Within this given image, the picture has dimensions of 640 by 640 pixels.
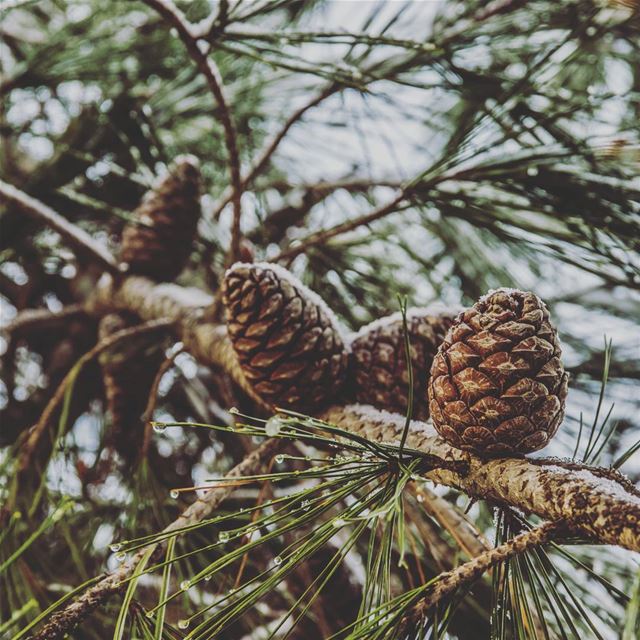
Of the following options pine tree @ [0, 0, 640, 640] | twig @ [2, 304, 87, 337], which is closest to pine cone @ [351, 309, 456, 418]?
pine tree @ [0, 0, 640, 640]

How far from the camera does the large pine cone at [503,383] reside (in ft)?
1.51

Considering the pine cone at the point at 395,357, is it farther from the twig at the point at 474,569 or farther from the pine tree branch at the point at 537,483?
the twig at the point at 474,569

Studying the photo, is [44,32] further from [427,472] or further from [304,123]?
[427,472]

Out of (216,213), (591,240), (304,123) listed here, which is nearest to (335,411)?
(591,240)

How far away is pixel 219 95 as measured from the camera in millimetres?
812

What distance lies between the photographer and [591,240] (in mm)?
759

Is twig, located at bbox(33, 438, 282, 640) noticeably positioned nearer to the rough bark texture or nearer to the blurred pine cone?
the rough bark texture

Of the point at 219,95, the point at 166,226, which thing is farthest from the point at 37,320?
the point at 219,95

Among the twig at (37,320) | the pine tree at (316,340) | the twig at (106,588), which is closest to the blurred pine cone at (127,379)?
the pine tree at (316,340)

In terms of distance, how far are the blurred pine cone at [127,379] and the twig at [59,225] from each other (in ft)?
0.48

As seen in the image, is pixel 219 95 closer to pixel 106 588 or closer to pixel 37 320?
pixel 106 588

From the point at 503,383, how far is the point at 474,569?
14 cm

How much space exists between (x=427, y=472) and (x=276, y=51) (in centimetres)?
51

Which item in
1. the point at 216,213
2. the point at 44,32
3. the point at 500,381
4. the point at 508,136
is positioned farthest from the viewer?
the point at 44,32
